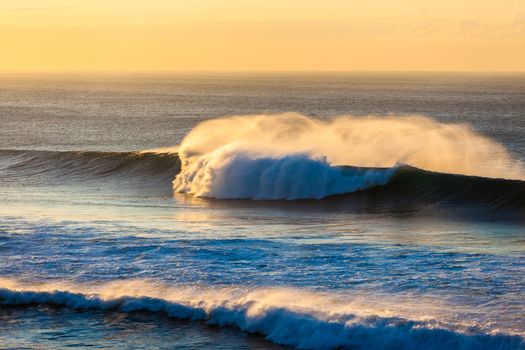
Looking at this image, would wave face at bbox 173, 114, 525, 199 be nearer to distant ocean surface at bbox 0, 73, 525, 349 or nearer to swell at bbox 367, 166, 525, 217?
distant ocean surface at bbox 0, 73, 525, 349

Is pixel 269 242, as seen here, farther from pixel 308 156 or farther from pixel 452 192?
pixel 308 156

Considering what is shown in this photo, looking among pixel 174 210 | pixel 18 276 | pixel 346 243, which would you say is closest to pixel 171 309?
pixel 18 276

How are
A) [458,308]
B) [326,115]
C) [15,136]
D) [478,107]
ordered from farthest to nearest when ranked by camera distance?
[478,107], [326,115], [15,136], [458,308]

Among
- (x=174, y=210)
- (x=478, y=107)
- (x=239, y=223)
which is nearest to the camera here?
(x=239, y=223)

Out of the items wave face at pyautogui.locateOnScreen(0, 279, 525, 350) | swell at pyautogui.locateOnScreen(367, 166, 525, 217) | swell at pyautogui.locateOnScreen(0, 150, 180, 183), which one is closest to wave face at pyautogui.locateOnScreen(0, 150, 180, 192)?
swell at pyautogui.locateOnScreen(0, 150, 180, 183)

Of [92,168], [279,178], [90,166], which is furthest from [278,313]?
[90,166]

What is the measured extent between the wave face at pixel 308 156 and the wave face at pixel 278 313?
488 inches

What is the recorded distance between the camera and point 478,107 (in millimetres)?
106688

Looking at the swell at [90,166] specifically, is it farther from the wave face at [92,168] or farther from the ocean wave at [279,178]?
the ocean wave at [279,178]

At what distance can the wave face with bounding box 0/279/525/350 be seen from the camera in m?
12.3

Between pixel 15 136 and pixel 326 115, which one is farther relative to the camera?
pixel 326 115

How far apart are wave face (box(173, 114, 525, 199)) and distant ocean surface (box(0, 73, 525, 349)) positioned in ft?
0.24

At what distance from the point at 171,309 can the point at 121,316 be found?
0.74 meters

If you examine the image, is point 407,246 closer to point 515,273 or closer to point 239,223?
point 515,273
